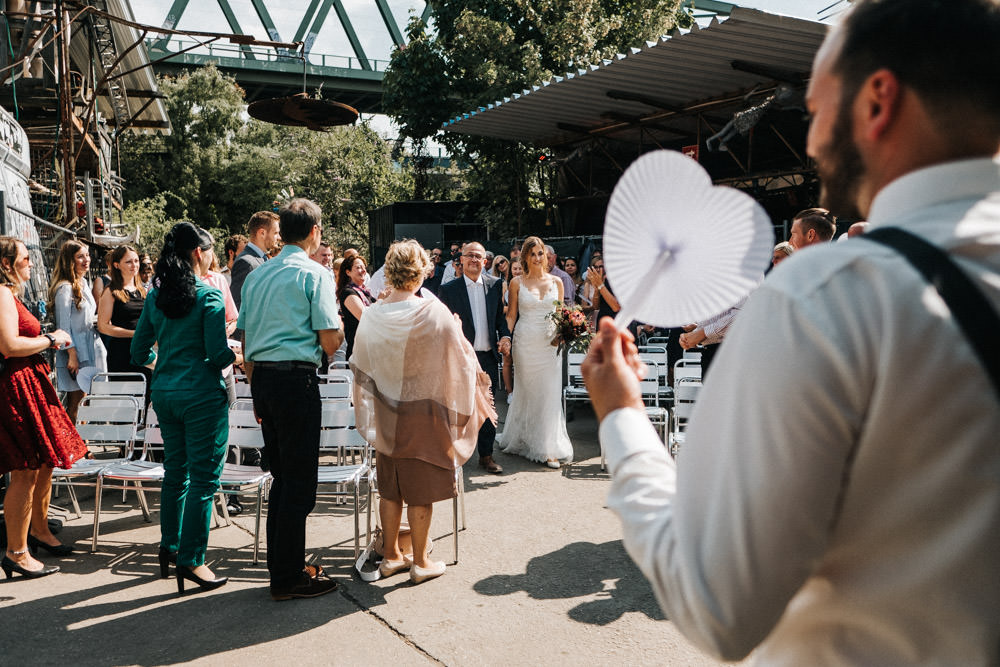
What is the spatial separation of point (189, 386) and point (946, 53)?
12.9ft

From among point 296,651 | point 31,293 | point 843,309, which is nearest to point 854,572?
point 843,309

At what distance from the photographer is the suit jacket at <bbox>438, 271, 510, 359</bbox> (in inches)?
268

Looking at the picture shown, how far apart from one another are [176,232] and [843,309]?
13.2ft

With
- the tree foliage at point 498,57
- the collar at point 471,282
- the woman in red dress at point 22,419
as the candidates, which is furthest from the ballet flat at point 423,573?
the tree foliage at point 498,57

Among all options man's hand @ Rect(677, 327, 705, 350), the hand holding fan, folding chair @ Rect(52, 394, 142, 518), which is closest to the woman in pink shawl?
man's hand @ Rect(677, 327, 705, 350)

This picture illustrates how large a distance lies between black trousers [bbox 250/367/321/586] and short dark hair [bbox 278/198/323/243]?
0.78m

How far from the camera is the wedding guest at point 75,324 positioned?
607 centimetres

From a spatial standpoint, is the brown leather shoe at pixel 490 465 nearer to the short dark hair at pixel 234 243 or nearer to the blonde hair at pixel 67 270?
the short dark hair at pixel 234 243

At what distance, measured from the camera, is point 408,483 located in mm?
4254

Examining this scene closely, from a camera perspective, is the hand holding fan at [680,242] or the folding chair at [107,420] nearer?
the hand holding fan at [680,242]

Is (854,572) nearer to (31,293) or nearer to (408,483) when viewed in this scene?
(408,483)

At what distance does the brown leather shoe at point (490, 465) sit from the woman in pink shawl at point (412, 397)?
212 centimetres

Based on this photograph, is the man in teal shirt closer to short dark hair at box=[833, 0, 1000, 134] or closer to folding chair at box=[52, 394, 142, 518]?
folding chair at box=[52, 394, 142, 518]

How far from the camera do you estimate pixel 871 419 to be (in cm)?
73
